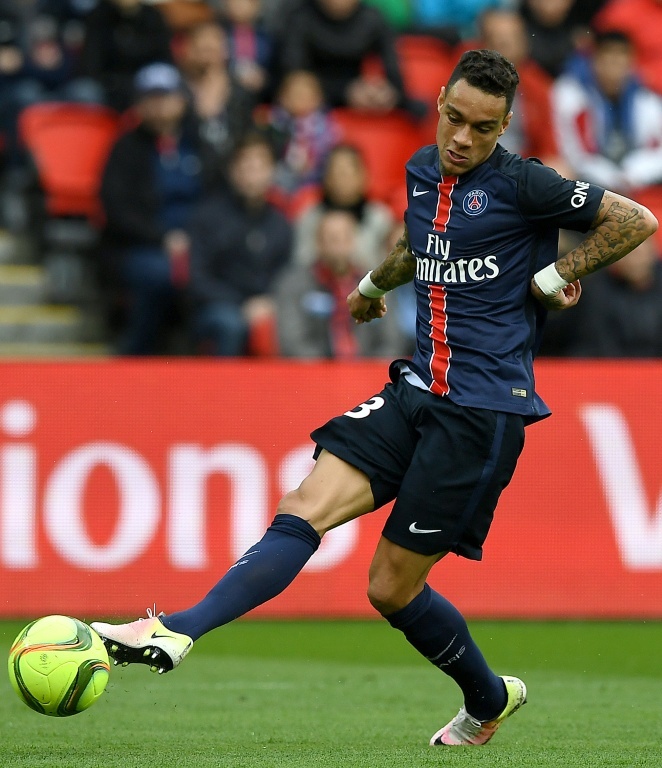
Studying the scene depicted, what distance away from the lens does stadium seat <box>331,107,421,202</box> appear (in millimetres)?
13648

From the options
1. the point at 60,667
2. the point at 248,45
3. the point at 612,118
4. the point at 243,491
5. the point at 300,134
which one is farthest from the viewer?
the point at 248,45

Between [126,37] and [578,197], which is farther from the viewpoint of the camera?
[126,37]

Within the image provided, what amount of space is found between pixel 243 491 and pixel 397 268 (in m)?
4.48

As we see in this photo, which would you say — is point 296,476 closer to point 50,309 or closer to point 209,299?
point 209,299

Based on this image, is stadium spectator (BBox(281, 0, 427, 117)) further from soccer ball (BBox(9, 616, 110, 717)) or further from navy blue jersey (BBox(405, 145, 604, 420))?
soccer ball (BBox(9, 616, 110, 717))

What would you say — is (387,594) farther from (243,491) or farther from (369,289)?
(243,491)

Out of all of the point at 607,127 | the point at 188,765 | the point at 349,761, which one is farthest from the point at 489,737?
the point at 607,127

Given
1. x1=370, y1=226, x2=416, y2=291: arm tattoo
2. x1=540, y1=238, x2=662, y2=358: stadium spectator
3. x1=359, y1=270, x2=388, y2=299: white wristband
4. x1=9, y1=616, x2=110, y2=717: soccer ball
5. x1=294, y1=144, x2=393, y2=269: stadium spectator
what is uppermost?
x1=370, y1=226, x2=416, y2=291: arm tattoo

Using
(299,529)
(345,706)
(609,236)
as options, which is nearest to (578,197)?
(609,236)

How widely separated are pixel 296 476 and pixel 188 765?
5286 millimetres

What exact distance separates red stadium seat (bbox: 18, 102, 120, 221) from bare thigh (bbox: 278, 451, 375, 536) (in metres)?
7.82

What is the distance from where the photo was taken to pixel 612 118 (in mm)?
13406

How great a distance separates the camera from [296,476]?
10047 mm

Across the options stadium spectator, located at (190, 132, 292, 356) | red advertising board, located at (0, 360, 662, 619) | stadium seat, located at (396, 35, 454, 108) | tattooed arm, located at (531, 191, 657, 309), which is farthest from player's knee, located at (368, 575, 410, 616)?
stadium seat, located at (396, 35, 454, 108)
